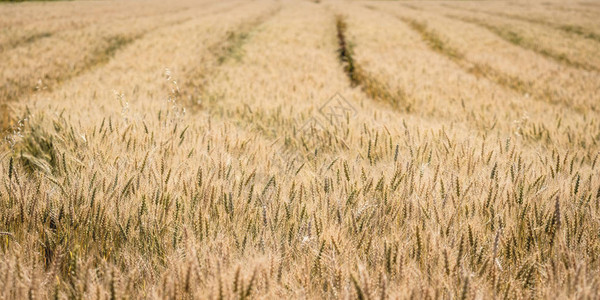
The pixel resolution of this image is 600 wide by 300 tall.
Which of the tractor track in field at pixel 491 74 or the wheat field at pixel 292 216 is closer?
the wheat field at pixel 292 216

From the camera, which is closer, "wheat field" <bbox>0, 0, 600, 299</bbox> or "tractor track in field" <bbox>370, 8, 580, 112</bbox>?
"wheat field" <bbox>0, 0, 600, 299</bbox>

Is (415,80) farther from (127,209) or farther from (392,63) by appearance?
(127,209)

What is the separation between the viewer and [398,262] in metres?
0.89

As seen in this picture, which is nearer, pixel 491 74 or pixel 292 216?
pixel 292 216

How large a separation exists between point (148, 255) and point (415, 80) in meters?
5.52

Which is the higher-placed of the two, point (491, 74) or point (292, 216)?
point (491, 74)

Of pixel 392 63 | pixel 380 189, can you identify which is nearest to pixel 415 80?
pixel 392 63

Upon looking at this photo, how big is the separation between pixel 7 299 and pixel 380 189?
3.96 ft

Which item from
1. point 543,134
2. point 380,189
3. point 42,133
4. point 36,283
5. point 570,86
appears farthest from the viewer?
point 570,86

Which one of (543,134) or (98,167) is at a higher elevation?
(98,167)

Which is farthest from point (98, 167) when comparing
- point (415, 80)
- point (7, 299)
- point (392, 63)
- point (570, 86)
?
point (570, 86)

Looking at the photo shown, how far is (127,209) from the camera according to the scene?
112cm

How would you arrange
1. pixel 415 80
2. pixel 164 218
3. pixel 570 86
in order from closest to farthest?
1. pixel 164 218
2. pixel 415 80
3. pixel 570 86

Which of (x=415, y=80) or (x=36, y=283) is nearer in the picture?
(x=36, y=283)
